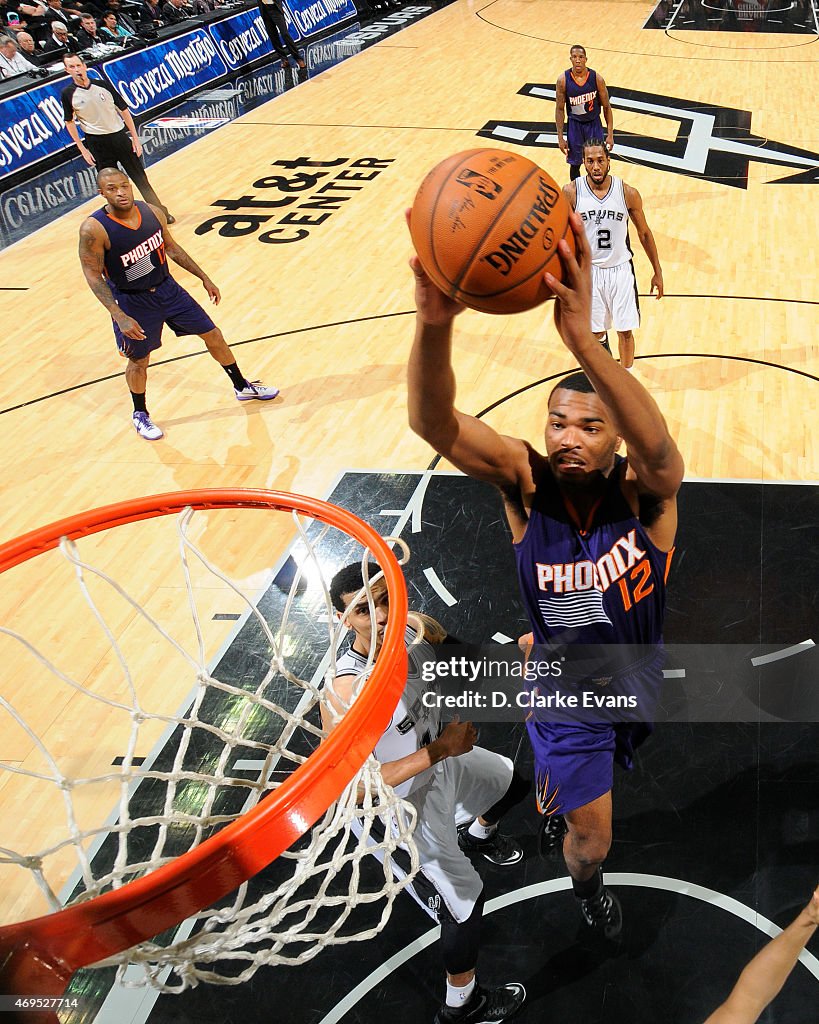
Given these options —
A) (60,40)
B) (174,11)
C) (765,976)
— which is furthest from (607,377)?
(174,11)

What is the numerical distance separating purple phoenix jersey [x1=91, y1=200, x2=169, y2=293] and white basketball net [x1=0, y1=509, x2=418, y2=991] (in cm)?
211

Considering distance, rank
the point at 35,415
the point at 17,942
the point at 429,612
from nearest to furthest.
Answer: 1. the point at 17,942
2. the point at 429,612
3. the point at 35,415

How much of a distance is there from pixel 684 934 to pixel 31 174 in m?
12.0

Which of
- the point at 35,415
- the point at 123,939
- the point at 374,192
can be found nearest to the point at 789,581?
the point at 123,939

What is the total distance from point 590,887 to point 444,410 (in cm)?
179

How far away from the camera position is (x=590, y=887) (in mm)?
3264

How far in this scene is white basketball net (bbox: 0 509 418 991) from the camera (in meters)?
2.40

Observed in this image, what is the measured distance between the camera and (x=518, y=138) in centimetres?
1209

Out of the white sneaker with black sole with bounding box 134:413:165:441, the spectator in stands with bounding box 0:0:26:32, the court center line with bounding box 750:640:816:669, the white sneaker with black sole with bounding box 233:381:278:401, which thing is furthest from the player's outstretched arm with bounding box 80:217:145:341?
the spectator in stands with bounding box 0:0:26:32

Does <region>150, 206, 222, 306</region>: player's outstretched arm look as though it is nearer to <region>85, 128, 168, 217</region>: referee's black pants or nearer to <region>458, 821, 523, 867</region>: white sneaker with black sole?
<region>85, 128, 168, 217</region>: referee's black pants

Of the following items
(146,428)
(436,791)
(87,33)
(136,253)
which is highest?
(87,33)

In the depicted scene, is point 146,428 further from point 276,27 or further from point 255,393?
point 276,27

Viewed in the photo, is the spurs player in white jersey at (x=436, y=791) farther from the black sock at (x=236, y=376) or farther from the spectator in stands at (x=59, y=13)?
the spectator in stands at (x=59, y=13)

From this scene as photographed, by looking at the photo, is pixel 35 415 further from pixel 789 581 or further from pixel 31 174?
pixel 31 174
